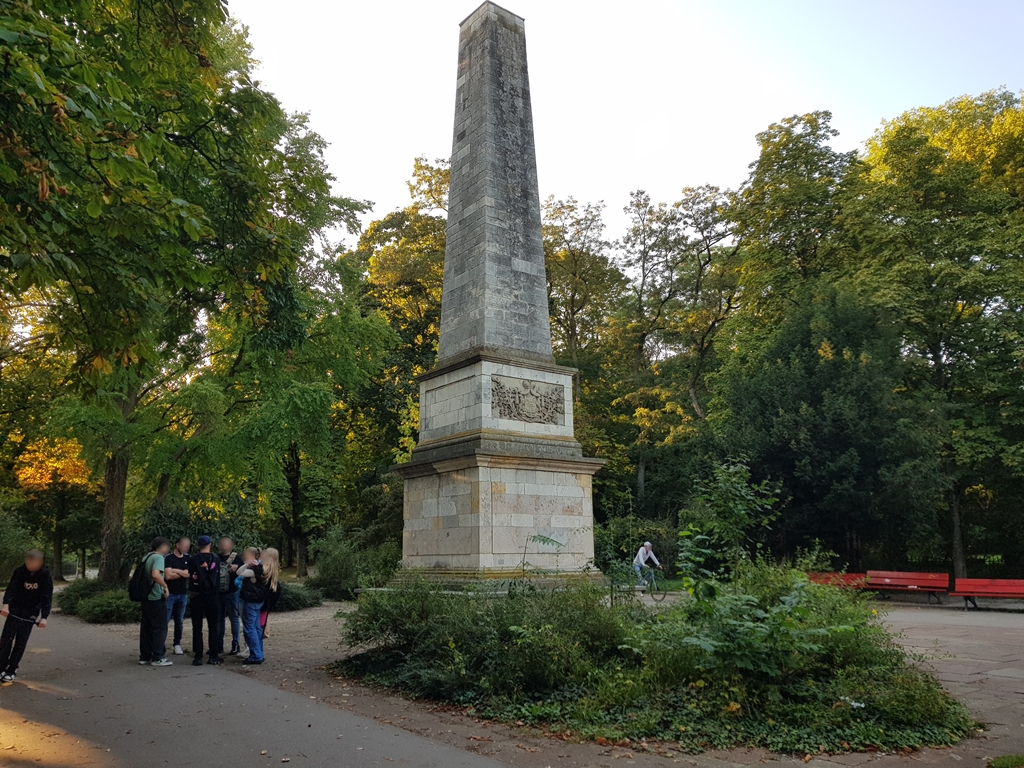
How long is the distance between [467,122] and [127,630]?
11.3m

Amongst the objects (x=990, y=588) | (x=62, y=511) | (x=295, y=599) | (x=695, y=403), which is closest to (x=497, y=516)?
(x=295, y=599)

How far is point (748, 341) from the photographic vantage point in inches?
1048

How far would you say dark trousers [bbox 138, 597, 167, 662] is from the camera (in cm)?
995

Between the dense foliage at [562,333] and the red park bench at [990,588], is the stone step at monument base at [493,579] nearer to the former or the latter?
the dense foliage at [562,333]

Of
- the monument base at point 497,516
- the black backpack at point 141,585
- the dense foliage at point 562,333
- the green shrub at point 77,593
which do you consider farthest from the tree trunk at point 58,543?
the monument base at point 497,516

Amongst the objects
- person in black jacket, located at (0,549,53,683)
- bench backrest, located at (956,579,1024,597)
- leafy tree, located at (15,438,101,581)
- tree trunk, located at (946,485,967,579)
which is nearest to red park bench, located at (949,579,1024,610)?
bench backrest, located at (956,579,1024,597)

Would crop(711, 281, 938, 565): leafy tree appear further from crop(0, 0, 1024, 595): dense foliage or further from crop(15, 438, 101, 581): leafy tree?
crop(15, 438, 101, 581): leafy tree

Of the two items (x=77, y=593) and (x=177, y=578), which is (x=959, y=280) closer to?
(x=177, y=578)

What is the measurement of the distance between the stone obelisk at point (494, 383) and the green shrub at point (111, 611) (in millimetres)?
8284

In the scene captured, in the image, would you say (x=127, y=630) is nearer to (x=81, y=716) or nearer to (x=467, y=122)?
(x=81, y=716)

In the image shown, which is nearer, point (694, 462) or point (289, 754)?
point (289, 754)

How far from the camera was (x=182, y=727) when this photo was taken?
6.38 m

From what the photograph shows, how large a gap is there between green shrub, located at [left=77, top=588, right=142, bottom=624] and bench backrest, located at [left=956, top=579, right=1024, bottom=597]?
18424 millimetres

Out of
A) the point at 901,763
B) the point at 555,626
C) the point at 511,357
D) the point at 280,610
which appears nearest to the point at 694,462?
the point at 280,610
